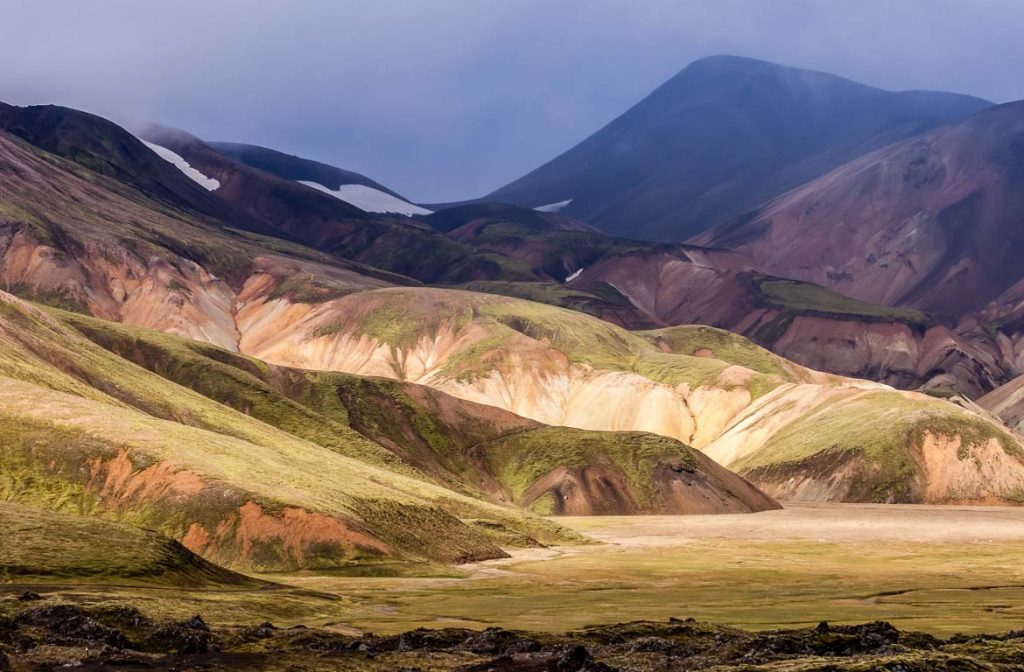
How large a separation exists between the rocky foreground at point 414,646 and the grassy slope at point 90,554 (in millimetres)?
17458

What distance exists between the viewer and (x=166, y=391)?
18338 centimetres

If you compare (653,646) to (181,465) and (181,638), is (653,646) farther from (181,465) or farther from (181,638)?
(181,465)

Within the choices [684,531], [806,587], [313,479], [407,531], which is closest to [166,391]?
[313,479]

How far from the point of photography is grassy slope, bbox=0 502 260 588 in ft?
269

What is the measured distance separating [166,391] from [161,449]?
5482cm

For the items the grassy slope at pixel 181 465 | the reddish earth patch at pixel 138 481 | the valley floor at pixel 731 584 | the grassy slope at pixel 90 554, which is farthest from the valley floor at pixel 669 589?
the reddish earth patch at pixel 138 481

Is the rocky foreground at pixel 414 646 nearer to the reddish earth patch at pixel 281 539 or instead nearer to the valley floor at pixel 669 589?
the valley floor at pixel 669 589

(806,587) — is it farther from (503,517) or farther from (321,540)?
(503,517)

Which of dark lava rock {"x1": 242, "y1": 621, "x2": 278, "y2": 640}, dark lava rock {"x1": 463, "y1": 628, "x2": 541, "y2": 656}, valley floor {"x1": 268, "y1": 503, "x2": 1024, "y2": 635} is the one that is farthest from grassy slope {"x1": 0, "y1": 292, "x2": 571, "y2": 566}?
dark lava rock {"x1": 463, "y1": 628, "x2": 541, "y2": 656}

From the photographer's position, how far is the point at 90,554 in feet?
285

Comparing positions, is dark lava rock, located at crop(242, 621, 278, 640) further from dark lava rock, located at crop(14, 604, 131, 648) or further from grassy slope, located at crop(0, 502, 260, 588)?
grassy slope, located at crop(0, 502, 260, 588)

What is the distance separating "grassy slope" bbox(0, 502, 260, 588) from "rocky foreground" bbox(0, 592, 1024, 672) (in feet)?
57.3

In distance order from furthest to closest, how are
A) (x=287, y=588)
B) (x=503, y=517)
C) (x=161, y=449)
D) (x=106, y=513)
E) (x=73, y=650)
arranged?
(x=503, y=517), (x=161, y=449), (x=106, y=513), (x=287, y=588), (x=73, y=650)

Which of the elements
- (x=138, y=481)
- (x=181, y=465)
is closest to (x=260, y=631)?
(x=138, y=481)
